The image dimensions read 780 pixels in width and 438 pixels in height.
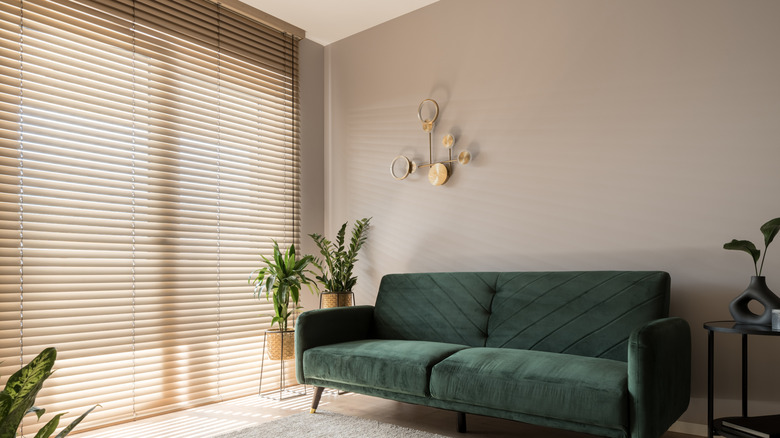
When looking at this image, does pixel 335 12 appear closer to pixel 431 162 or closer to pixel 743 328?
pixel 431 162

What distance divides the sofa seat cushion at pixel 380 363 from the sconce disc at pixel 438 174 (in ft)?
3.95

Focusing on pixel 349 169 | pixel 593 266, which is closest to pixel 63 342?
pixel 349 169

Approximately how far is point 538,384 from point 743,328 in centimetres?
85

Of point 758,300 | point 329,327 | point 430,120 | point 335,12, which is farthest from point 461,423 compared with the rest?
point 335,12

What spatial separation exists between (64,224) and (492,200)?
97.9 inches

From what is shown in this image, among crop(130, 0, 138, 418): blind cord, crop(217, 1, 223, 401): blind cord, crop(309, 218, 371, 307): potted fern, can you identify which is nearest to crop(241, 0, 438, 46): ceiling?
crop(217, 1, 223, 401): blind cord

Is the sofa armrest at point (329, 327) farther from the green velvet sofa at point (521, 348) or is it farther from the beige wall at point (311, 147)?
the beige wall at point (311, 147)

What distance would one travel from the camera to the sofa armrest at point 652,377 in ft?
6.56

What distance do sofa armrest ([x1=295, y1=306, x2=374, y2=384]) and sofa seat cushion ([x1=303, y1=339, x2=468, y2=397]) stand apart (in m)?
0.06

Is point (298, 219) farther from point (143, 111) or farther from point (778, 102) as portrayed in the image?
point (778, 102)

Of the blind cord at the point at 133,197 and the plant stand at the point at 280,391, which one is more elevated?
the blind cord at the point at 133,197

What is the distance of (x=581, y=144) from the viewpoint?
3100 mm

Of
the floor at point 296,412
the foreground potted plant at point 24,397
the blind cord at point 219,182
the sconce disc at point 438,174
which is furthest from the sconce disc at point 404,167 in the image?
the foreground potted plant at point 24,397

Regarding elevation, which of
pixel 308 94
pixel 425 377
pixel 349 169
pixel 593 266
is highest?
pixel 308 94
